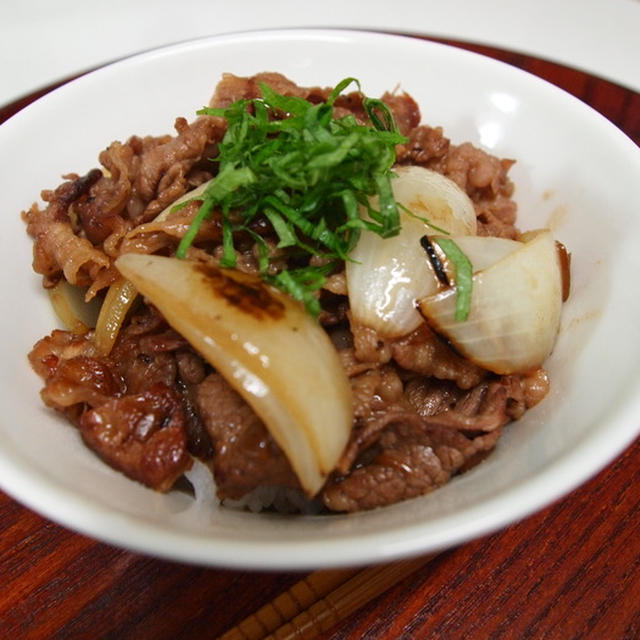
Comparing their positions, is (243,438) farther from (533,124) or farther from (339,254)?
(533,124)

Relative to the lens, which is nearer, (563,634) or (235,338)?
(235,338)

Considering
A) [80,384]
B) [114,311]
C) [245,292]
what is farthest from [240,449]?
[114,311]

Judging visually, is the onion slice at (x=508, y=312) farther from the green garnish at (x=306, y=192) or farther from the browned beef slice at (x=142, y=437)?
the browned beef slice at (x=142, y=437)

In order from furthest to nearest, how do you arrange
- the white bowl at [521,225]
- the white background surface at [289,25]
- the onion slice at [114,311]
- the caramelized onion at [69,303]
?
the white background surface at [289,25] → the caramelized onion at [69,303] → the onion slice at [114,311] → the white bowl at [521,225]

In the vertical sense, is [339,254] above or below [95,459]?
above

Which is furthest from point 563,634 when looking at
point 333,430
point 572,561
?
point 333,430

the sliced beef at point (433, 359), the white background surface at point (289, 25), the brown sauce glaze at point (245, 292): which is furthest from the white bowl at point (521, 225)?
the white background surface at point (289, 25)

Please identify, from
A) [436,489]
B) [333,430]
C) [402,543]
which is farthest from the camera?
[436,489]

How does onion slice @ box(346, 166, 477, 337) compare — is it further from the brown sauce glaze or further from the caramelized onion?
the caramelized onion

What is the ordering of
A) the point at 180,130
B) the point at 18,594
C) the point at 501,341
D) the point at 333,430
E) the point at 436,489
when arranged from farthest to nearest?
1. the point at 180,130
2. the point at 18,594
3. the point at 501,341
4. the point at 436,489
5. the point at 333,430
